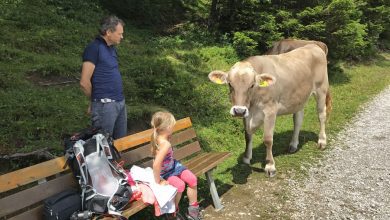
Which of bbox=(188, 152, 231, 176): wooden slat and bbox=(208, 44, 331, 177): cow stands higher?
bbox=(208, 44, 331, 177): cow

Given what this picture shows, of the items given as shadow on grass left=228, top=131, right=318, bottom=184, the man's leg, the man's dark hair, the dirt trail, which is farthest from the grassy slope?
the man's dark hair

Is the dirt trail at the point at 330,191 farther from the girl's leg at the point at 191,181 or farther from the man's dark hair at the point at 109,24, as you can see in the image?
the man's dark hair at the point at 109,24

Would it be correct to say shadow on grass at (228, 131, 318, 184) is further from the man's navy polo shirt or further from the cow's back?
the man's navy polo shirt

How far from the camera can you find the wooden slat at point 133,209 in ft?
14.2

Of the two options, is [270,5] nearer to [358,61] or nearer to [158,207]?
[358,61]

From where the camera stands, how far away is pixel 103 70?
511 cm

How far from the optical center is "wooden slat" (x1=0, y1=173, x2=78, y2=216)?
3750mm

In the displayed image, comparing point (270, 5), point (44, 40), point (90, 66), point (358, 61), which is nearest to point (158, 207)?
point (90, 66)

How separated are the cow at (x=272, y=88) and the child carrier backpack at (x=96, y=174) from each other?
8.19 feet

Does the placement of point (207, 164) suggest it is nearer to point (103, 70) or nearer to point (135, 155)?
point (135, 155)

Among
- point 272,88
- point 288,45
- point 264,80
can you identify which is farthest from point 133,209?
point 288,45

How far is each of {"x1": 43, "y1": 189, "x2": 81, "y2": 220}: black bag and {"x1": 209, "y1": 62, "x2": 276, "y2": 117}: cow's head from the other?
9.66ft

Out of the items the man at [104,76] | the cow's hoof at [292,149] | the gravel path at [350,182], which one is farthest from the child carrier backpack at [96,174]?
the cow's hoof at [292,149]

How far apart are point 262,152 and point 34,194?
5.25 meters
